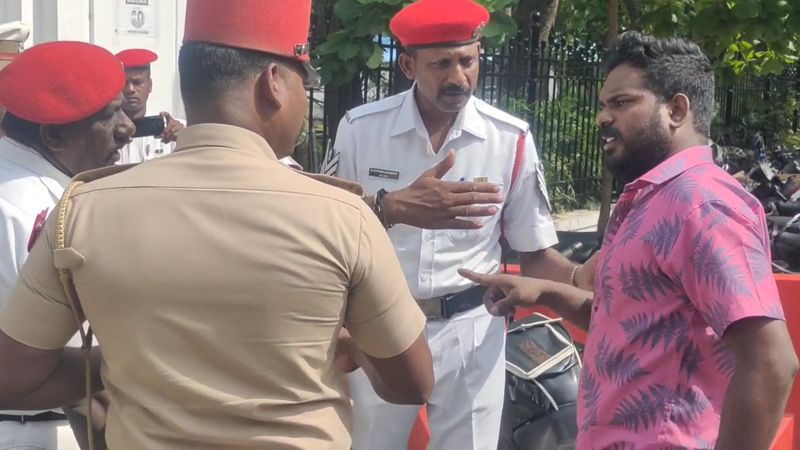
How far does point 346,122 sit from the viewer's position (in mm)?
3867

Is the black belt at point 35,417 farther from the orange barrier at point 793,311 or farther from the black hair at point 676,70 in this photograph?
the orange barrier at point 793,311

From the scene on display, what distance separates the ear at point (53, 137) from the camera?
282cm

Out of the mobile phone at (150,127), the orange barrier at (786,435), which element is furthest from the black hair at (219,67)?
the orange barrier at (786,435)

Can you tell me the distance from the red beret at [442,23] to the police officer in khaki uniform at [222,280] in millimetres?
1859

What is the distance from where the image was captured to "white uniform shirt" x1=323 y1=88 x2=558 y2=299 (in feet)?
12.1

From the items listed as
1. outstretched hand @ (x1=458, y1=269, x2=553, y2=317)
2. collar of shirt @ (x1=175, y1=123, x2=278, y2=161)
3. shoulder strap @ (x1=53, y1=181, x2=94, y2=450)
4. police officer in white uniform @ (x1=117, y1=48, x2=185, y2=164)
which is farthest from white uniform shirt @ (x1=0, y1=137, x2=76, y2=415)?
police officer in white uniform @ (x1=117, y1=48, x2=185, y2=164)

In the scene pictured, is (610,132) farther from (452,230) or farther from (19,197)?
(19,197)

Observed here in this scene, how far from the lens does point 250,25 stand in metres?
1.87

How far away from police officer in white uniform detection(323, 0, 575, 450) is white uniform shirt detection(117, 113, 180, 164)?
205 centimetres

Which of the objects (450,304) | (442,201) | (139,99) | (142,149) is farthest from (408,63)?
(142,149)

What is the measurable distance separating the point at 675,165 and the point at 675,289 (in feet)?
1.00

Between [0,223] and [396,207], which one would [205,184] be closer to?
[0,223]

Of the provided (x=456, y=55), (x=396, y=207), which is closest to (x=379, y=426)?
(x=396, y=207)

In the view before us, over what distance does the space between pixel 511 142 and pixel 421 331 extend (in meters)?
1.94
